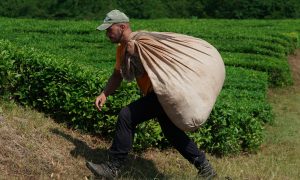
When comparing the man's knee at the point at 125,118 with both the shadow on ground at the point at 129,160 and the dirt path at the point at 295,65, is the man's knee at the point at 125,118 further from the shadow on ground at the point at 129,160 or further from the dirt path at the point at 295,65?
the dirt path at the point at 295,65

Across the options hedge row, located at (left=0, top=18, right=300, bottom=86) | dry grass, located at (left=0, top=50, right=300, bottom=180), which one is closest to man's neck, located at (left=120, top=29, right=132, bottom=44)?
dry grass, located at (left=0, top=50, right=300, bottom=180)

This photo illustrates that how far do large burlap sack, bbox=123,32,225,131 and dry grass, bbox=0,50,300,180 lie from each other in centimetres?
75

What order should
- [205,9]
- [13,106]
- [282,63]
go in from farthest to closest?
[205,9], [282,63], [13,106]

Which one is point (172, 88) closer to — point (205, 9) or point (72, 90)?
point (72, 90)

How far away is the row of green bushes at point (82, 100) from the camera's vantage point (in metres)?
6.13

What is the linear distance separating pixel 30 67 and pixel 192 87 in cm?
258

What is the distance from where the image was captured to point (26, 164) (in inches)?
192

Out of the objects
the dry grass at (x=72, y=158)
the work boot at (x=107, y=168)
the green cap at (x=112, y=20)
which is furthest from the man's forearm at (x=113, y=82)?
the dry grass at (x=72, y=158)

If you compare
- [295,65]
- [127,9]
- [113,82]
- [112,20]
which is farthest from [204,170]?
[127,9]

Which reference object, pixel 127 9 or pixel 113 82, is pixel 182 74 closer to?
pixel 113 82

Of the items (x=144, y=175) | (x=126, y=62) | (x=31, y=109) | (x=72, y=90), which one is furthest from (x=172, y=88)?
(x=31, y=109)

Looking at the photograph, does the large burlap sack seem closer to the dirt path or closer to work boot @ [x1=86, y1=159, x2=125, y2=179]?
work boot @ [x1=86, y1=159, x2=125, y2=179]

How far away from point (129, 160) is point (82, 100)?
87 cm

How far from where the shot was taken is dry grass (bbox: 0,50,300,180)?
194 inches
